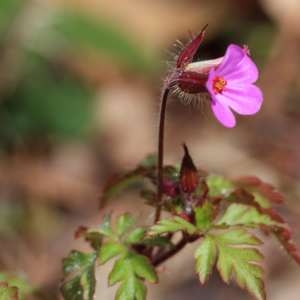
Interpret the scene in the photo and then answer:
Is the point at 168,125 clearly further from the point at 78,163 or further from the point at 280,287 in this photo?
the point at 280,287

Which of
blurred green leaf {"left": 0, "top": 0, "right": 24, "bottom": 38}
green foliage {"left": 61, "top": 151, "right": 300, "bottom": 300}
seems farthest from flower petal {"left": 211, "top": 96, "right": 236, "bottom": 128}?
blurred green leaf {"left": 0, "top": 0, "right": 24, "bottom": 38}

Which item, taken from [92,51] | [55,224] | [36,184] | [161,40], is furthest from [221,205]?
[161,40]

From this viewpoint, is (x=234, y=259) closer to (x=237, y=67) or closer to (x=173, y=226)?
(x=173, y=226)

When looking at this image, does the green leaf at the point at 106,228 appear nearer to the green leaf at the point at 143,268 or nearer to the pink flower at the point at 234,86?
the green leaf at the point at 143,268

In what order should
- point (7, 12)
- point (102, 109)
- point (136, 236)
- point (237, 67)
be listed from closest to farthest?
point (237, 67) → point (136, 236) → point (7, 12) → point (102, 109)

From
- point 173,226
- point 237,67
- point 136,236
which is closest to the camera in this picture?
point 173,226

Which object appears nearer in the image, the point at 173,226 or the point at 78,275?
the point at 173,226

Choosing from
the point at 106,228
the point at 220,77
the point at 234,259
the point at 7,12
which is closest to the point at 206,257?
the point at 234,259

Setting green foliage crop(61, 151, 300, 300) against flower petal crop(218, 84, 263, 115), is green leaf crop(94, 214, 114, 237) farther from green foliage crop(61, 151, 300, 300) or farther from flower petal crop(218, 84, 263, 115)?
flower petal crop(218, 84, 263, 115)
